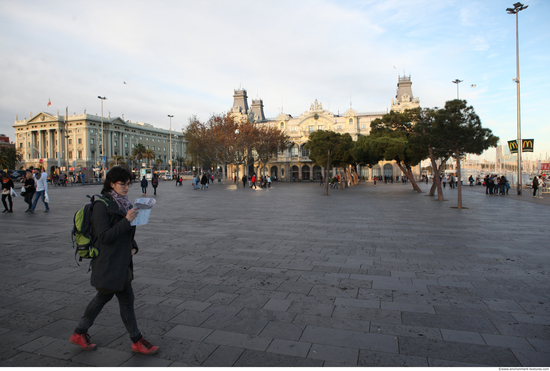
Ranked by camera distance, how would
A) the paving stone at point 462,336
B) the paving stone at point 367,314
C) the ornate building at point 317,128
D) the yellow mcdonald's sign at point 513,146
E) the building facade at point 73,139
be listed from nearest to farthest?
the paving stone at point 462,336 < the paving stone at point 367,314 < the yellow mcdonald's sign at point 513,146 < the ornate building at point 317,128 < the building facade at point 73,139

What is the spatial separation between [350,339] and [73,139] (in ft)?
328

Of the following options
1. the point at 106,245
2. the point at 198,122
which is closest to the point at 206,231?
the point at 106,245

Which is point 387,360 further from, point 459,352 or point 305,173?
point 305,173

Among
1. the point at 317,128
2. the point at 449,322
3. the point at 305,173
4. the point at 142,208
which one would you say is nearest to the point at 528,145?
the point at 449,322

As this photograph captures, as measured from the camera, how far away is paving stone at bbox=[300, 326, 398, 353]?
318cm

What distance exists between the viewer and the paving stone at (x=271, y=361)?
288cm

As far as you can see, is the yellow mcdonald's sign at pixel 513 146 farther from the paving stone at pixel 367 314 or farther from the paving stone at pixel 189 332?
the paving stone at pixel 189 332

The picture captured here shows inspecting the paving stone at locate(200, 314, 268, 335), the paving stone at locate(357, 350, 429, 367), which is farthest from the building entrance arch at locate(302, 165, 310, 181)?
the paving stone at locate(357, 350, 429, 367)

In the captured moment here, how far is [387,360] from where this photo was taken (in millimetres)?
2936

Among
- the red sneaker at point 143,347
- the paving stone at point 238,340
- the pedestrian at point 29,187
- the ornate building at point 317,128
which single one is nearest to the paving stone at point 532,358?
the paving stone at point 238,340

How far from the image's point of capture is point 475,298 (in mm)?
4332

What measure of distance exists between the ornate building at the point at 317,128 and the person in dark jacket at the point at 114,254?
66262 millimetres

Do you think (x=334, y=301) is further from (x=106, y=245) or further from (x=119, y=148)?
(x=119, y=148)

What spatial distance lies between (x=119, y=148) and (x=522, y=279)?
101 metres
